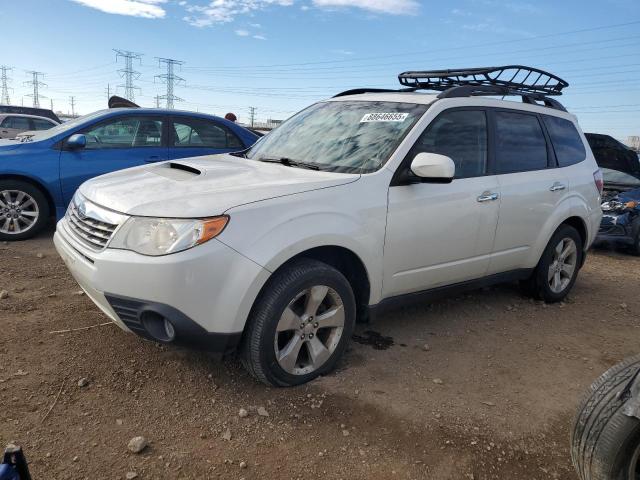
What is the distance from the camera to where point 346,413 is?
2795mm

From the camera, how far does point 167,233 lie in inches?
101

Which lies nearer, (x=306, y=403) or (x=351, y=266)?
(x=306, y=403)

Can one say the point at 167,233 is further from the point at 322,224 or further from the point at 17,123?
the point at 17,123

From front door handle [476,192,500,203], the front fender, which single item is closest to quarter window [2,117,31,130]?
the front fender

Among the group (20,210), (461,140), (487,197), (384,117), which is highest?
(384,117)

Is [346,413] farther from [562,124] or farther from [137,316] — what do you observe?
[562,124]

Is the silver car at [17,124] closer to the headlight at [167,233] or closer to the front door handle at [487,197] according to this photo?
A: the headlight at [167,233]

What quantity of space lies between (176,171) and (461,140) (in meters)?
2.05

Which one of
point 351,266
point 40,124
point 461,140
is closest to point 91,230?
point 351,266

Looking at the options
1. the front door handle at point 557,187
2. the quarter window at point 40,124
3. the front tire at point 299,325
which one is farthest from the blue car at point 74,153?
the quarter window at point 40,124

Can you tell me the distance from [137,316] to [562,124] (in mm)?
4184

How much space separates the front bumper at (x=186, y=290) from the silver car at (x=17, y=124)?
42.5ft

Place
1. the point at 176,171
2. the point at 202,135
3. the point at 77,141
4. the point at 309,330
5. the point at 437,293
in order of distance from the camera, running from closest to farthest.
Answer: the point at 309,330, the point at 176,171, the point at 437,293, the point at 77,141, the point at 202,135

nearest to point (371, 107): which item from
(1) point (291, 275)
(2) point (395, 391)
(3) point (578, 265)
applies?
(1) point (291, 275)
